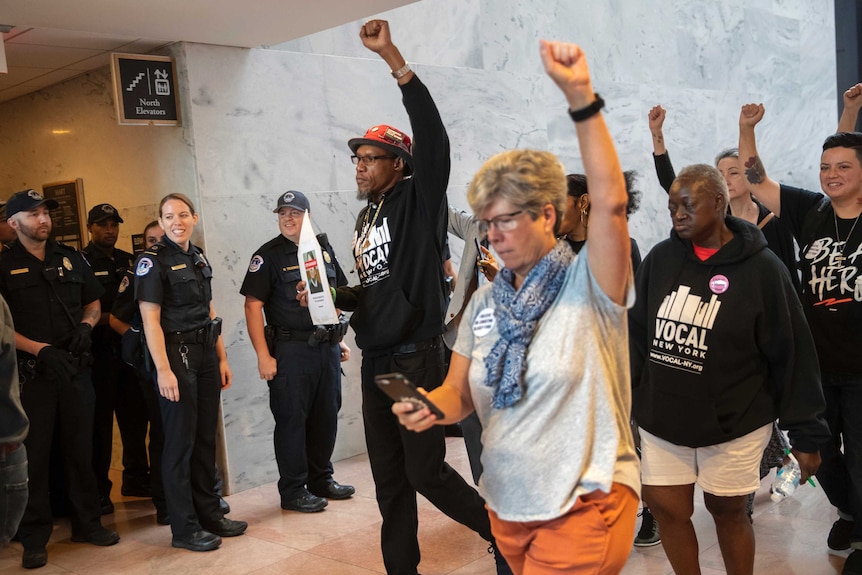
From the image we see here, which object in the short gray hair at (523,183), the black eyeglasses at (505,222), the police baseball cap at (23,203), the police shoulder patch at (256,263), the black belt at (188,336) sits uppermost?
the police baseball cap at (23,203)

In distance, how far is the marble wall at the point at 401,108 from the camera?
534 centimetres

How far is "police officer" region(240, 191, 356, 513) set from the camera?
4.82 m

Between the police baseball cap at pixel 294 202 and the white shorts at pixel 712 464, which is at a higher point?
the police baseball cap at pixel 294 202

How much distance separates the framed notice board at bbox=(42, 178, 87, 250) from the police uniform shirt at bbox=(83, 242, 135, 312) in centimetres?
116

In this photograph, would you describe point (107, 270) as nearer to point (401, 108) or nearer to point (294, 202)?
point (294, 202)

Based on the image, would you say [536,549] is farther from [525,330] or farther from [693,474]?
[693,474]

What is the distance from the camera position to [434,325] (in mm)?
3348

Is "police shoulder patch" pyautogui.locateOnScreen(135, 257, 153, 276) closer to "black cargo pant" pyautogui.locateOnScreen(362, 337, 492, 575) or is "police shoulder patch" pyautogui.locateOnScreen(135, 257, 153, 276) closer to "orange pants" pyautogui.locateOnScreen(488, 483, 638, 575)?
"black cargo pant" pyautogui.locateOnScreen(362, 337, 492, 575)

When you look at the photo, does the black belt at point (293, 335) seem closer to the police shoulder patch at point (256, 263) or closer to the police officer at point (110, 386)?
the police shoulder patch at point (256, 263)

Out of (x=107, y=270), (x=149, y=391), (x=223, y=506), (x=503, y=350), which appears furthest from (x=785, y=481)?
(x=107, y=270)

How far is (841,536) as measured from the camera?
12.2 feet

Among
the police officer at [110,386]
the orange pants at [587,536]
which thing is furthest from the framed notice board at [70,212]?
the orange pants at [587,536]

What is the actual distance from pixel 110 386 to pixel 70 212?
1.89 metres

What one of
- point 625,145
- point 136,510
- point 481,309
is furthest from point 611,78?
point 481,309
